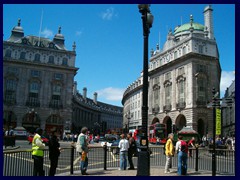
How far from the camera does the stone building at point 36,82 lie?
191 feet

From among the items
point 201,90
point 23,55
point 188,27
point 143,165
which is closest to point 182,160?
point 143,165

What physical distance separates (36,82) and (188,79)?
3280 cm

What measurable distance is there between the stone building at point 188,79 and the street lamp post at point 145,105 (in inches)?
1591

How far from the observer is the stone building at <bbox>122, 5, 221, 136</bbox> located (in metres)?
50.8

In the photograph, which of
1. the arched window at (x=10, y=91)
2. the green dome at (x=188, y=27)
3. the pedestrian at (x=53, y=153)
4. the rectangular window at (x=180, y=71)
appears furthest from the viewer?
the green dome at (x=188, y=27)

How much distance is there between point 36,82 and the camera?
60.3 m

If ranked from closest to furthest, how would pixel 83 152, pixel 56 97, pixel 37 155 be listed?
pixel 37 155 < pixel 83 152 < pixel 56 97

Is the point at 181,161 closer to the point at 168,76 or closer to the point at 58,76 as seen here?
the point at 168,76

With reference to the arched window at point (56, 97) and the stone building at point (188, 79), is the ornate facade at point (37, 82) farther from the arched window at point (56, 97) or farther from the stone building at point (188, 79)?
the stone building at point (188, 79)

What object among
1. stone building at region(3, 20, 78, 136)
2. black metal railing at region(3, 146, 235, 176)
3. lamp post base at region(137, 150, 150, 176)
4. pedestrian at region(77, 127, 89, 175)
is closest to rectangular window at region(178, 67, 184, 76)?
stone building at region(3, 20, 78, 136)

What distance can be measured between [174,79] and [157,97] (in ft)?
23.2

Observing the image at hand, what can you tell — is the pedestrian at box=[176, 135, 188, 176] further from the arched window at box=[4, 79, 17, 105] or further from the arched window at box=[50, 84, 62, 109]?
the arched window at box=[4, 79, 17, 105]

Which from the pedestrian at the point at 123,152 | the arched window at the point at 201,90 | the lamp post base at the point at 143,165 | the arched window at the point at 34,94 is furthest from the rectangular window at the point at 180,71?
the lamp post base at the point at 143,165
